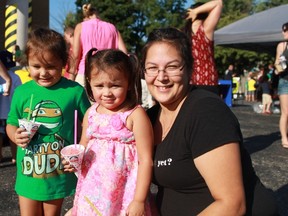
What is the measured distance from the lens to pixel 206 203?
173 cm

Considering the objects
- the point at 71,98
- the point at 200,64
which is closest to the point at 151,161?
the point at 71,98

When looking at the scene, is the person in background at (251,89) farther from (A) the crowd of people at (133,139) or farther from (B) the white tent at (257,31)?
(A) the crowd of people at (133,139)

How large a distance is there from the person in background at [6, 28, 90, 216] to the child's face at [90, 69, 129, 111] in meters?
0.40

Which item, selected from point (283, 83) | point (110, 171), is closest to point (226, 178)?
point (110, 171)

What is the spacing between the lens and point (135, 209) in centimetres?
177

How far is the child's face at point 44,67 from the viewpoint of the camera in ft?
7.25

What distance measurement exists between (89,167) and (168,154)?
0.38 m

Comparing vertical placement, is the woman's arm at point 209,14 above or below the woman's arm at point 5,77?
above

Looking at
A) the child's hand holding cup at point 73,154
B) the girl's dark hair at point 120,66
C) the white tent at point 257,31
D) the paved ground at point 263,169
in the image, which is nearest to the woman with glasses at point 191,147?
the girl's dark hair at point 120,66

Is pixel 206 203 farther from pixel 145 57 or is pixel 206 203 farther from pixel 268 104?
pixel 268 104

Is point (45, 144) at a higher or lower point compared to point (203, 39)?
lower

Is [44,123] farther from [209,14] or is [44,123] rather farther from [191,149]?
[209,14]

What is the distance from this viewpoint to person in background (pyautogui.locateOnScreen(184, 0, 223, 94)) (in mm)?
4082

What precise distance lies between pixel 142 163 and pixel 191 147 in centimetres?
26
